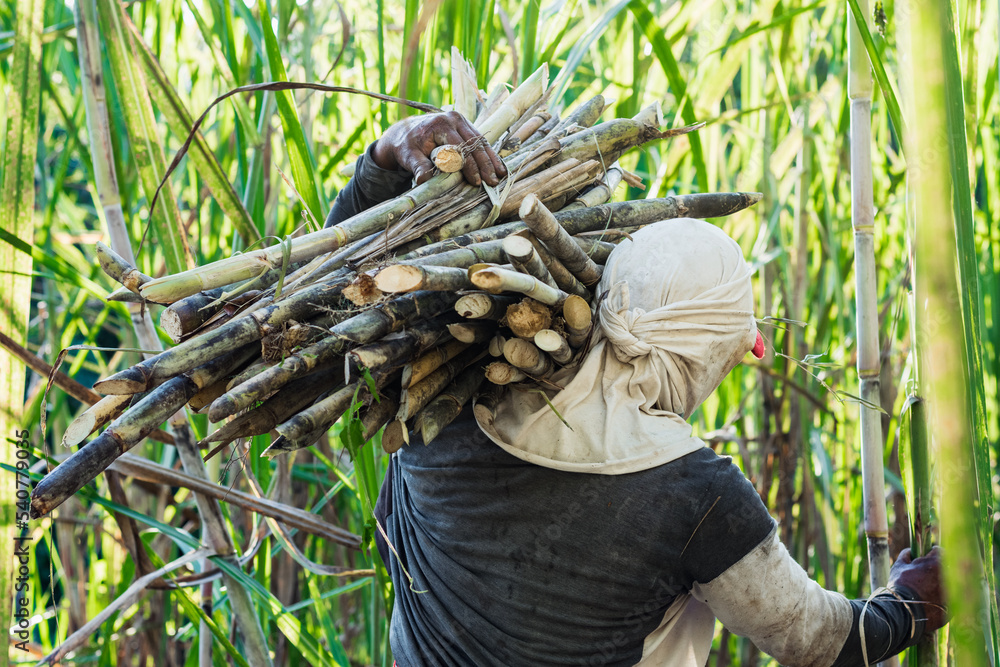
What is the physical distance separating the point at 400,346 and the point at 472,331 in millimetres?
97

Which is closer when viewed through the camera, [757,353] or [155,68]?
[757,353]

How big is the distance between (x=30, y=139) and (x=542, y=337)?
60 cm

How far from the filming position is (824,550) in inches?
62.1

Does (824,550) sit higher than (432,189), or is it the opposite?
(432,189)

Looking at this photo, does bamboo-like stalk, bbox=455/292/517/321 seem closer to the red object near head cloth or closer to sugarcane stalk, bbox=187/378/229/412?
sugarcane stalk, bbox=187/378/229/412

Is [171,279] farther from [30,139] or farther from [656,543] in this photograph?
[656,543]

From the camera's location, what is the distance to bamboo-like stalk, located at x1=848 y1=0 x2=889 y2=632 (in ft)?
3.48

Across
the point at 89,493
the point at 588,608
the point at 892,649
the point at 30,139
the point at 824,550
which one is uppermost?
the point at 30,139

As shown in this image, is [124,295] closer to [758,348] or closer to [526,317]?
[526,317]

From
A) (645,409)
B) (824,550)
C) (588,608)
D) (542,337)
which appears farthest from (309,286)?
(824,550)

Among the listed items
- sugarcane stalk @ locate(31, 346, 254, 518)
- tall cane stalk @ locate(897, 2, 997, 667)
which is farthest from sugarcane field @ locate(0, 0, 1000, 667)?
tall cane stalk @ locate(897, 2, 997, 667)

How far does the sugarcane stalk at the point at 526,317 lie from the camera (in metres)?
0.79

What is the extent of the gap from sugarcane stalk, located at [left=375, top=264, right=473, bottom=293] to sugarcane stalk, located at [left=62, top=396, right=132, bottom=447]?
0.30 meters

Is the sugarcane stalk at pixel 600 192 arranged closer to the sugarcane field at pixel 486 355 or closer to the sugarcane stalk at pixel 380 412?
the sugarcane field at pixel 486 355
